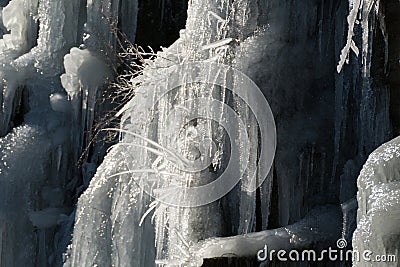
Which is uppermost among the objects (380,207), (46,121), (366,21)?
(46,121)

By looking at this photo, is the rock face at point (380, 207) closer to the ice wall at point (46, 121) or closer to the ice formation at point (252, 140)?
the ice formation at point (252, 140)

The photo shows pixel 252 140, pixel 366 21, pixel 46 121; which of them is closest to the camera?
pixel 366 21

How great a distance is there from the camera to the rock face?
424cm

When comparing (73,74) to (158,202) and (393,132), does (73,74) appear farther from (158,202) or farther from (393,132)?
(393,132)

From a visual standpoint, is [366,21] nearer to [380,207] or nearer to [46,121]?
[380,207]

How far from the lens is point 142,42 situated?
10.4m

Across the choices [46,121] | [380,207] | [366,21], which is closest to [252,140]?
[366,21]

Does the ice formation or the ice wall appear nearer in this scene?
the ice formation

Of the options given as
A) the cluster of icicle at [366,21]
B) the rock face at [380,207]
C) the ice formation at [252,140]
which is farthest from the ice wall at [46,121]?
the rock face at [380,207]

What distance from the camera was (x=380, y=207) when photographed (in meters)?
4.32

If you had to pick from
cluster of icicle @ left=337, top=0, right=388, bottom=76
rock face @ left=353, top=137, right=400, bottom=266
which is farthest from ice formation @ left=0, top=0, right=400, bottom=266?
rock face @ left=353, top=137, right=400, bottom=266

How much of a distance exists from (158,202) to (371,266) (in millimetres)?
3000

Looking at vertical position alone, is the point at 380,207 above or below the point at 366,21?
below

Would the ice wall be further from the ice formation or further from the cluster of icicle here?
the cluster of icicle
